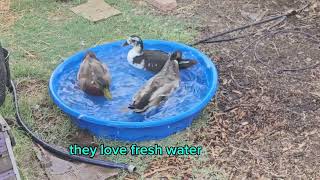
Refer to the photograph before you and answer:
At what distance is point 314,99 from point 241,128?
78cm

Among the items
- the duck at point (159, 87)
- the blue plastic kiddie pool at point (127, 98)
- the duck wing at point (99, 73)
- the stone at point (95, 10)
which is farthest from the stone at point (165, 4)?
the duck wing at point (99, 73)

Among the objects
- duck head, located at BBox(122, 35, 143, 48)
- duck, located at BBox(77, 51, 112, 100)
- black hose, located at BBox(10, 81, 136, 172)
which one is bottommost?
black hose, located at BBox(10, 81, 136, 172)

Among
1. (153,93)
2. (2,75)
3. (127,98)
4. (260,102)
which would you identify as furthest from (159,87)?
(2,75)

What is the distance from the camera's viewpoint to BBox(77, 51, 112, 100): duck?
4398mm

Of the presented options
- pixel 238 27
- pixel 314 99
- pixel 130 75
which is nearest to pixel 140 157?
pixel 130 75

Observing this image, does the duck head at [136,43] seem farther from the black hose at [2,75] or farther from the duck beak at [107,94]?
the black hose at [2,75]

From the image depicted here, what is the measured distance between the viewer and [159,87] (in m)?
4.30

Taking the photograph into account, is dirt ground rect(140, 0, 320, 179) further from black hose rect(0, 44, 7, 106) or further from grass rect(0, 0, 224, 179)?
black hose rect(0, 44, 7, 106)

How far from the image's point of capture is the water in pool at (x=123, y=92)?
434cm

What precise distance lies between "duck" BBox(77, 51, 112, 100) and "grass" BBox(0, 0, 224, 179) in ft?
1.06

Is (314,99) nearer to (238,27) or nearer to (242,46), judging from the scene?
(242,46)

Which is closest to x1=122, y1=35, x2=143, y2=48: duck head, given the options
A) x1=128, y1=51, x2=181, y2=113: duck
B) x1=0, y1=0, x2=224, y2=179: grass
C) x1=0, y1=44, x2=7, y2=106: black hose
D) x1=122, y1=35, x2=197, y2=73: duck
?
x1=122, y1=35, x2=197, y2=73: duck

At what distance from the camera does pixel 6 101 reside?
448 cm

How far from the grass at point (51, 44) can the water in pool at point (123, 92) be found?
0.60 ft
